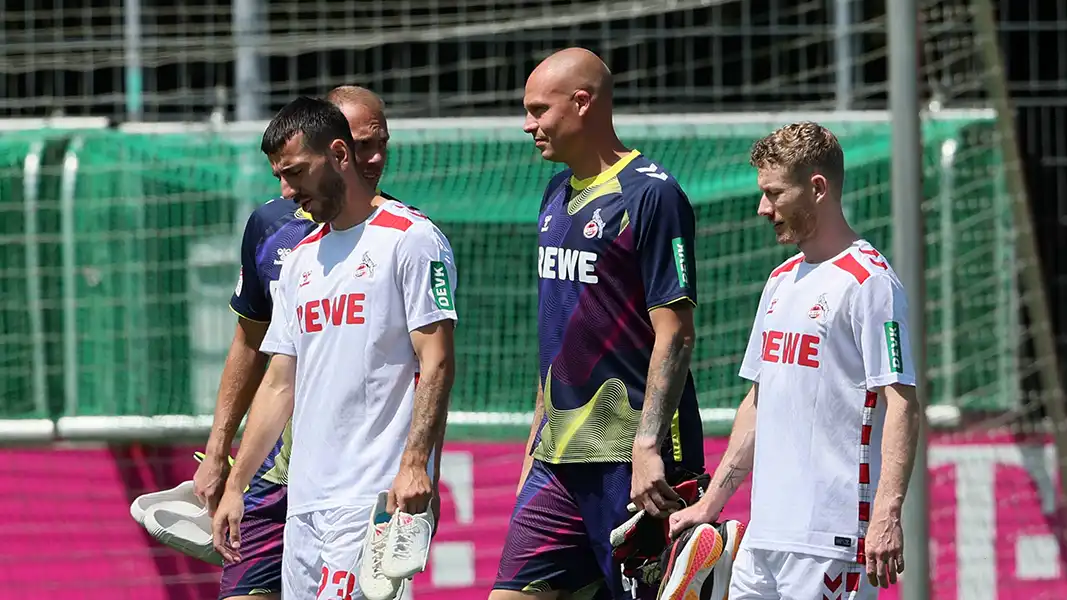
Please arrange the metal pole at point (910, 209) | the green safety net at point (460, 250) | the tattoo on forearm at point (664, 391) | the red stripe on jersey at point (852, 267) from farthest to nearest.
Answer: the green safety net at point (460, 250) → the metal pole at point (910, 209) → the tattoo on forearm at point (664, 391) → the red stripe on jersey at point (852, 267)

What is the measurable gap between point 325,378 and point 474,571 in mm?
3289

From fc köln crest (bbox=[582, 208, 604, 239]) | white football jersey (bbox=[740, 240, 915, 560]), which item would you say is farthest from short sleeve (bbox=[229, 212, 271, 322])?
white football jersey (bbox=[740, 240, 915, 560])

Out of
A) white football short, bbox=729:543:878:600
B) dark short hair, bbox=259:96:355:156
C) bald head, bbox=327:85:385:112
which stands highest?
bald head, bbox=327:85:385:112

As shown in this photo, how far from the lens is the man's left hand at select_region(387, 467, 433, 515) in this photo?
14.9ft

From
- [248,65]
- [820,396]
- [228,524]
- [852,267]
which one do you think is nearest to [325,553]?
[228,524]

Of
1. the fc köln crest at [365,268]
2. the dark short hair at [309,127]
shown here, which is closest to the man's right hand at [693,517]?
the fc köln crest at [365,268]

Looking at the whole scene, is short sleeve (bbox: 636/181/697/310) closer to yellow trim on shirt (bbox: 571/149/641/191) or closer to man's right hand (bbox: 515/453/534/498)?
yellow trim on shirt (bbox: 571/149/641/191)

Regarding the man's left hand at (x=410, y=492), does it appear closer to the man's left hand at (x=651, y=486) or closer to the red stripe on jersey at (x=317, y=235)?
the man's left hand at (x=651, y=486)

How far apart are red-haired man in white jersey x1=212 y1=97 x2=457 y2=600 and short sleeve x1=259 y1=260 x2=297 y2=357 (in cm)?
8

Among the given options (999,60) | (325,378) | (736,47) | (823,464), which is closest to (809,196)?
(823,464)

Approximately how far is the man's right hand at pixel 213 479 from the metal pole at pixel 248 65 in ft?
11.0

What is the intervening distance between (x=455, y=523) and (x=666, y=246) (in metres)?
3.28

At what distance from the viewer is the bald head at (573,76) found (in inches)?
200

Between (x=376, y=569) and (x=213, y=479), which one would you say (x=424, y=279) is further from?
(x=213, y=479)
